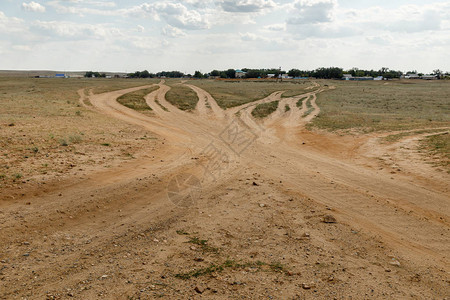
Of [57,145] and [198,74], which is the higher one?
[198,74]

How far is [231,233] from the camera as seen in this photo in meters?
8.12

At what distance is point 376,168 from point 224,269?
957 cm

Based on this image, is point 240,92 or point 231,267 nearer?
point 231,267

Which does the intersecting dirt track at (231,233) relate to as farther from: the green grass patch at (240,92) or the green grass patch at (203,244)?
the green grass patch at (240,92)

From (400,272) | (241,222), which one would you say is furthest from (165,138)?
(400,272)

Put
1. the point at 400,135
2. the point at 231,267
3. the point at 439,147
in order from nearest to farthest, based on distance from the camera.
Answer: the point at 231,267, the point at 439,147, the point at 400,135

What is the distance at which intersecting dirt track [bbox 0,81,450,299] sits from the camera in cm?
614

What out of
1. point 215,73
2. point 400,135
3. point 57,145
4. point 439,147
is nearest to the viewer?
point 57,145

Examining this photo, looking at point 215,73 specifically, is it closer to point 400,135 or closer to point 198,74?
point 198,74

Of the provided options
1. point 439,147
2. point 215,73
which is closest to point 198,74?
point 215,73

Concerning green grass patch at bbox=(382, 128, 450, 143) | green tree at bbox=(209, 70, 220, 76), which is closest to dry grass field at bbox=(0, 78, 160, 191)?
green grass patch at bbox=(382, 128, 450, 143)

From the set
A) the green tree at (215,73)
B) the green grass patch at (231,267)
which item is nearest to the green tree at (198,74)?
the green tree at (215,73)

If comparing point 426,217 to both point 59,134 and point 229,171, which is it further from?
point 59,134

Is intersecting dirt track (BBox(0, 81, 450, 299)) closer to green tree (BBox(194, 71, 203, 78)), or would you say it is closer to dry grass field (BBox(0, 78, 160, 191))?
dry grass field (BBox(0, 78, 160, 191))
